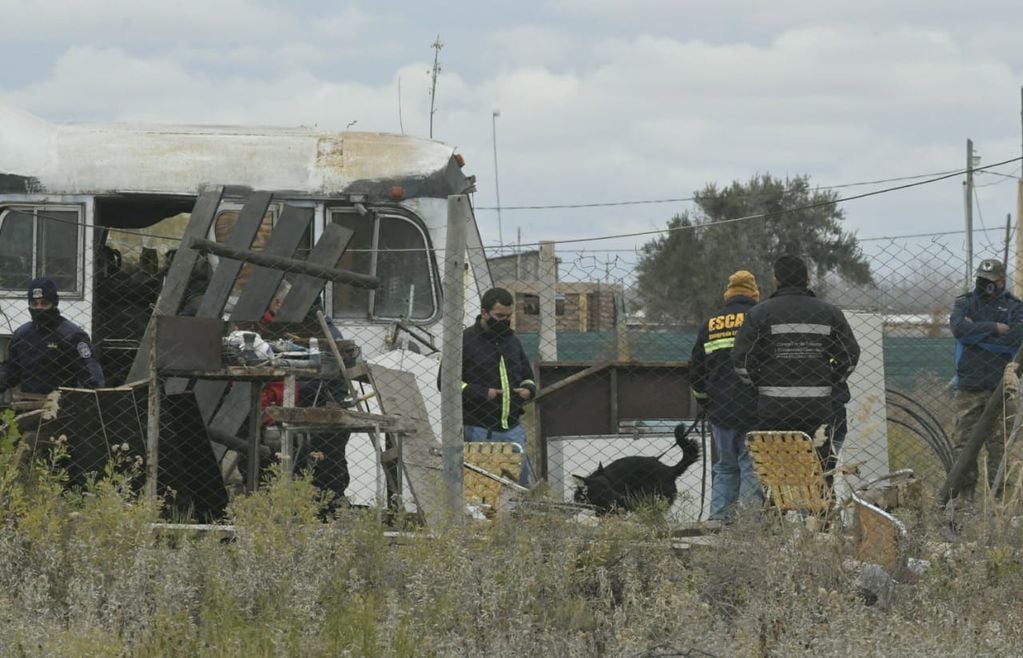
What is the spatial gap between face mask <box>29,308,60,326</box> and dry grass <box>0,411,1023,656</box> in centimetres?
229

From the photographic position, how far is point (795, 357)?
26.4 feet

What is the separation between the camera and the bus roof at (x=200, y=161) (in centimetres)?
1044

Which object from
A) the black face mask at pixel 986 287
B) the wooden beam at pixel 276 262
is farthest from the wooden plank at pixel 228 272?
the black face mask at pixel 986 287

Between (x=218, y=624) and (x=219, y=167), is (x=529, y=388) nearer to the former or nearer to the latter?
(x=219, y=167)

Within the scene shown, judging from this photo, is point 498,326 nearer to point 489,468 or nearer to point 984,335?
point 489,468

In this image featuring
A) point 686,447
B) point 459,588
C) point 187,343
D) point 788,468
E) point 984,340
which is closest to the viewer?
point 459,588

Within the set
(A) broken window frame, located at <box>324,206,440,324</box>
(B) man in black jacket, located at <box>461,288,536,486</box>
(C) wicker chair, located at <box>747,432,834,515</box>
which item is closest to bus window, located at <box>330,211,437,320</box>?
(A) broken window frame, located at <box>324,206,440,324</box>

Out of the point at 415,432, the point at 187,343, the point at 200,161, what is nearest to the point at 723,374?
the point at 415,432

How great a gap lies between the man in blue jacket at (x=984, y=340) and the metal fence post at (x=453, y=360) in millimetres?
4187

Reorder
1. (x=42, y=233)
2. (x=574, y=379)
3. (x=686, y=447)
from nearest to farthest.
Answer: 1. (x=686, y=447)
2. (x=574, y=379)
3. (x=42, y=233)

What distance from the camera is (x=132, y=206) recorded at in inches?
426

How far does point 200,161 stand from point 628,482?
3.90 m

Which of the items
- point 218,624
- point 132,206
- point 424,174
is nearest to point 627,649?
point 218,624

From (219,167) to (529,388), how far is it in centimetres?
301
